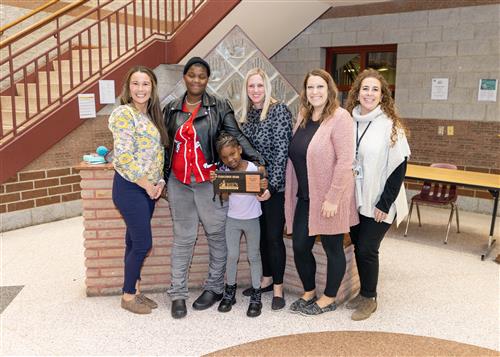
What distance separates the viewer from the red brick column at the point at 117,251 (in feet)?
10.0

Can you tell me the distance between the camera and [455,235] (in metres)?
4.82

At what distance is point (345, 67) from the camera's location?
7.09m

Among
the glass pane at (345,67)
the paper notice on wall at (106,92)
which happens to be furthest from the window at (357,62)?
the paper notice on wall at (106,92)

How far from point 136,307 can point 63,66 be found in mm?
4636

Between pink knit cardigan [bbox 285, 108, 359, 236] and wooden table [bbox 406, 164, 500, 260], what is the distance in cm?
202

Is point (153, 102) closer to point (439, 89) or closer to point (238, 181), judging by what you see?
point (238, 181)

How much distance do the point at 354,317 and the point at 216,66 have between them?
2179mm

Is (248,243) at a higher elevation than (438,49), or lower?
lower

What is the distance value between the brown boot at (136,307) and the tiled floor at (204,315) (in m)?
0.04

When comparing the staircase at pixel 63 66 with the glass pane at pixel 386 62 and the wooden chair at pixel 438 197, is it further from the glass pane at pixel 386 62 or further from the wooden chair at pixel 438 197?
the wooden chair at pixel 438 197

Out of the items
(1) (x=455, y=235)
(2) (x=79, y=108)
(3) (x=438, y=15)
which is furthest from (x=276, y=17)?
(1) (x=455, y=235)

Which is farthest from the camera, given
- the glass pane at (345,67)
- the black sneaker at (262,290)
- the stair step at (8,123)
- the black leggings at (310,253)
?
the glass pane at (345,67)

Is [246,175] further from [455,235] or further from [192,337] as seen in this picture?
[455,235]

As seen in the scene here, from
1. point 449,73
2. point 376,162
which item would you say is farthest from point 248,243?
point 449,73
